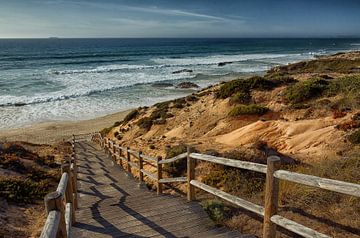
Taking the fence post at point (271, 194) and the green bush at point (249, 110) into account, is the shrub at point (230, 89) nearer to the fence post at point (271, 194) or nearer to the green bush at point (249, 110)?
the green bush at point (249, 110)

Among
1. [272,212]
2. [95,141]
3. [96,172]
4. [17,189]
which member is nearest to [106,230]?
[272,212]

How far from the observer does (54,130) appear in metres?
26.4

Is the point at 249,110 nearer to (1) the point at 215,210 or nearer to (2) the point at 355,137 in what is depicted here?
(2) the point at 355,137

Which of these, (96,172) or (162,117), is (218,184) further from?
(162,117)

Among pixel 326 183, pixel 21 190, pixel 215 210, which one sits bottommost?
pixel 21 190

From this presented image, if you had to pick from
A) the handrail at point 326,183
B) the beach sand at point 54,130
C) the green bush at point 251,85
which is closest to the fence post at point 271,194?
the handrail at point 326,183

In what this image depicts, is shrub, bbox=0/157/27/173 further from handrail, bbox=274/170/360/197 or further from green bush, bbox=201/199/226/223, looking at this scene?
handrail, bbox=274/170/360/197

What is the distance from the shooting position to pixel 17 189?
9.07 m

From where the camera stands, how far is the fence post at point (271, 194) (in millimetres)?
4129

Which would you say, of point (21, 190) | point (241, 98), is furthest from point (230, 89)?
point (21, 190)

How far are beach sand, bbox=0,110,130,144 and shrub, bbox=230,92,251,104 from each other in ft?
45.1

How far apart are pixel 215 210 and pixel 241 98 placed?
11841 millimetres

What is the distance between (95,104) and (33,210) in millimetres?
26670

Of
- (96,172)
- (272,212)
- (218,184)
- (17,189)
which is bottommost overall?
(96,172)
